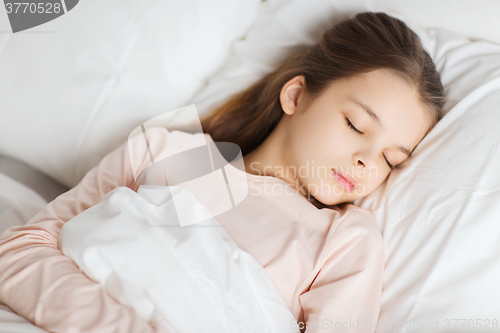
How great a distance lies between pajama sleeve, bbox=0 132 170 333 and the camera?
25.2 inches

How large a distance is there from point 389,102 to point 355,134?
122mm

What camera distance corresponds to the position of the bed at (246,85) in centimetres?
81

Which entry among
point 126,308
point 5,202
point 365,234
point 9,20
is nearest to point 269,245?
point 365,234

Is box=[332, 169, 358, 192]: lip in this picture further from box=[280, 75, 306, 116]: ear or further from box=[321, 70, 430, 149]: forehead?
box=[280, 75, 306, 116]: ear

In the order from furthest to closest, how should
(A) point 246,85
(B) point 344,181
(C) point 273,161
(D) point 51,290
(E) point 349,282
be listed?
(A) point 246,85 → (C) point 273,161 → (B) point 344,181 → (E) point 349,282 → (D) point 51,290

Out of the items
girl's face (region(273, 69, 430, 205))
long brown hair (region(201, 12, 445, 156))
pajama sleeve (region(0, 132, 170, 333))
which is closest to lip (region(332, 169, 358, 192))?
girl's face (region(273, 69, 430, 205))

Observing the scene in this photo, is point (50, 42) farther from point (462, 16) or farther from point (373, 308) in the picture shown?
point (462, 16)

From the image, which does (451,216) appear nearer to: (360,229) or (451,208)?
(451,208)

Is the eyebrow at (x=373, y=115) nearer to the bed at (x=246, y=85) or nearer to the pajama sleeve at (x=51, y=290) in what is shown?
the bed at (x=246, y=85)

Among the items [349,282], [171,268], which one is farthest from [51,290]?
[349,282]

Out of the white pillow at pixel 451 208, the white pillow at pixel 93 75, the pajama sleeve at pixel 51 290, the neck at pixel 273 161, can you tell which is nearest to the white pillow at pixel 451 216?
the white pillow at pixel 451 208

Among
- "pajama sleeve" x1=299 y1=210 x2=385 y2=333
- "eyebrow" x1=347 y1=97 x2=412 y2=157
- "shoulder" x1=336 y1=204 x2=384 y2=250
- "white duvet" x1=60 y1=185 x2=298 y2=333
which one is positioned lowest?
"pajama sleeve" x1=299 y1=210 x2=385 y2=333

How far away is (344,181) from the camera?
0.97 metres

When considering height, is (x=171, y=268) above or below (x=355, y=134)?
below
